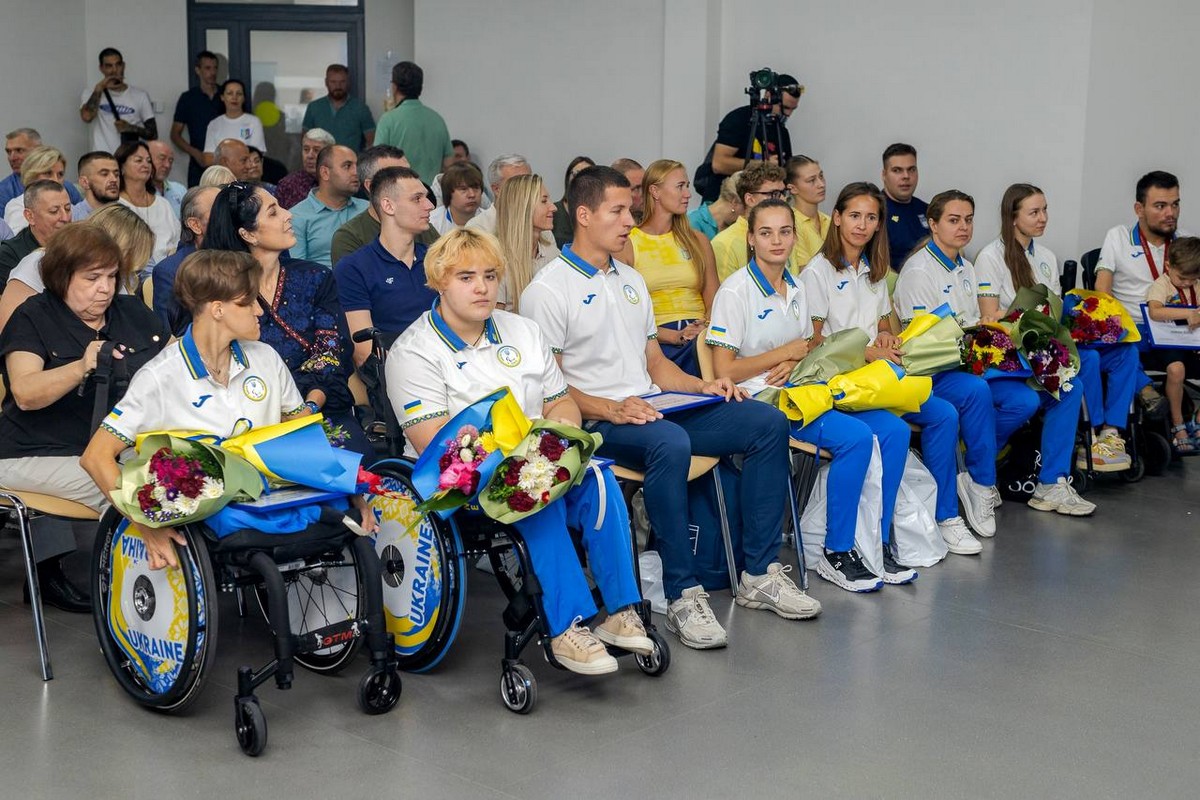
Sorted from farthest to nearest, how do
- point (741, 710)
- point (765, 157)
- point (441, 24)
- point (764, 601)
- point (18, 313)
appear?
point (441, 24)
point (765, 157)
point (764, 601)
point (18, 313)
point (741, 710)

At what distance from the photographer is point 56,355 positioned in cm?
390

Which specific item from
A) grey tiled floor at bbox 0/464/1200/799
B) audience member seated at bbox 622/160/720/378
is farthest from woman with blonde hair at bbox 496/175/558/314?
grey tiled floor at bbox 0/464/1200/799

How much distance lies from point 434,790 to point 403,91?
19.7 feet

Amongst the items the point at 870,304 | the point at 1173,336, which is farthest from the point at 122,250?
the point at 1173,336

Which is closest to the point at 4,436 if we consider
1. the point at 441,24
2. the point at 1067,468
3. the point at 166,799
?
the point at 166,799

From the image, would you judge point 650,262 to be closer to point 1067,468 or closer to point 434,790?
point 1067,468

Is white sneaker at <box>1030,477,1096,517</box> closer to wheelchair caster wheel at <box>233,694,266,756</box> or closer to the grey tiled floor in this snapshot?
the grey tiled floor

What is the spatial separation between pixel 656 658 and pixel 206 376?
4.56 ft

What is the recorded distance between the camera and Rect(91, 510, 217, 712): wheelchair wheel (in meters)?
3.17

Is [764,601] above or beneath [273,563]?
beneath

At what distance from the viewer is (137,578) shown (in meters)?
3.35

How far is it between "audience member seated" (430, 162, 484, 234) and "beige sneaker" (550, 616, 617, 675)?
115 inches

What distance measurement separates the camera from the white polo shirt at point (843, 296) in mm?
5219

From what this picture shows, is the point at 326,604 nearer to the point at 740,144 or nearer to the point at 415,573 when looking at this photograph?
the point at 415,573
